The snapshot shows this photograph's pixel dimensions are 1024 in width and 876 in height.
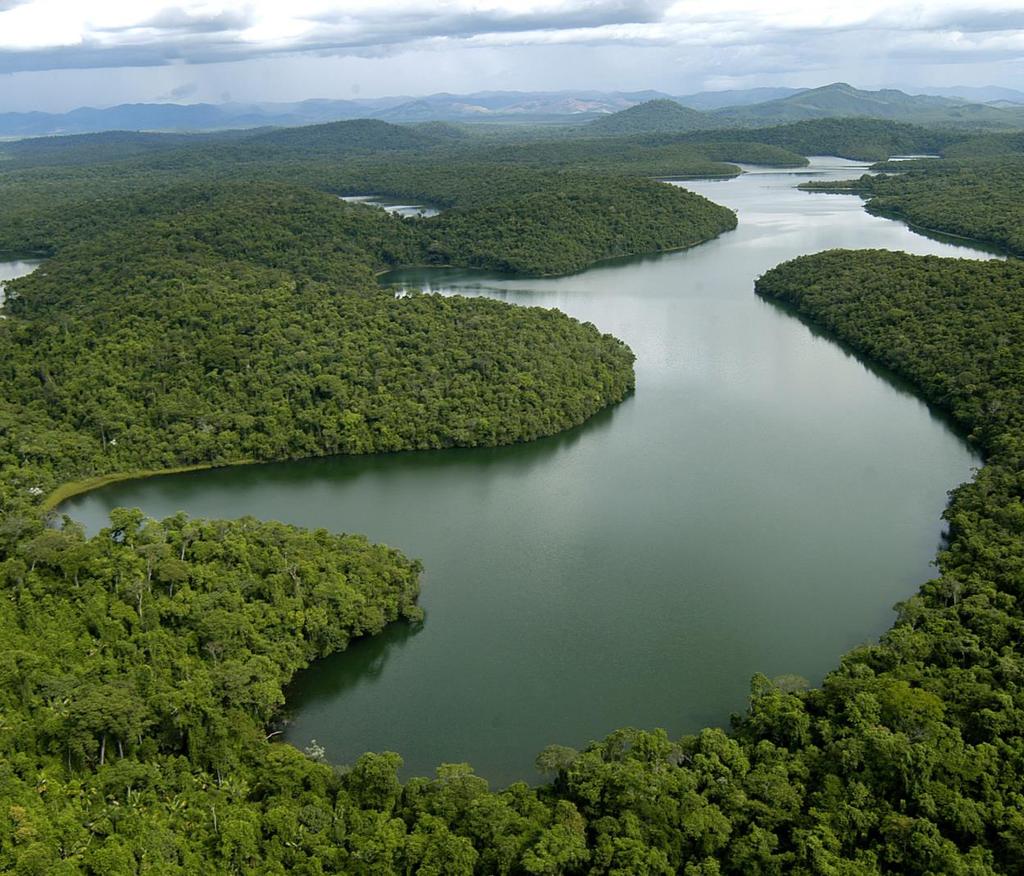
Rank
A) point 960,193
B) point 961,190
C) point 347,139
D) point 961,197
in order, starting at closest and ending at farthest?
point 961,197
point 960,193
point 961,190
point 347,139

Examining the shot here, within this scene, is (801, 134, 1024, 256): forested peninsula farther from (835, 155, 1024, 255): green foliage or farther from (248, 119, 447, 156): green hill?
(248, 119, 447, 156): green hill

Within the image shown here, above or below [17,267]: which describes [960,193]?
above

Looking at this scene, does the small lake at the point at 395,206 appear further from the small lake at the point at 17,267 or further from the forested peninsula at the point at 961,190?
the forested peninsula at the point at 961,190

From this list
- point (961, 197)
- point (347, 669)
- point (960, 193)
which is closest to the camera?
point (347, 669)

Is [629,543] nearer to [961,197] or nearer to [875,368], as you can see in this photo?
[875,368]

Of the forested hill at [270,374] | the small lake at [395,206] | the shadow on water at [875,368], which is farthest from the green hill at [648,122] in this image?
the forested hill at [270,374]

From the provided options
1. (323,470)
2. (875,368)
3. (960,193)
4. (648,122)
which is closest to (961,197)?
(960,193)
